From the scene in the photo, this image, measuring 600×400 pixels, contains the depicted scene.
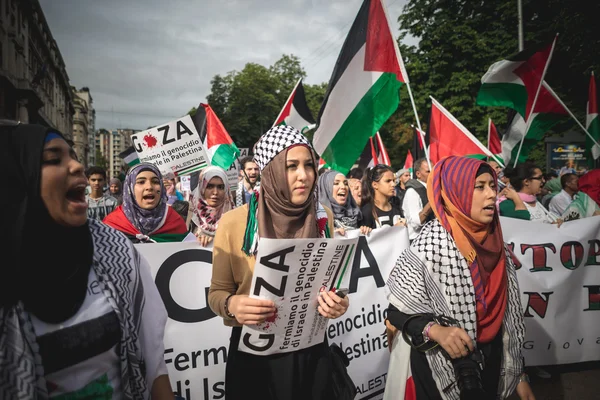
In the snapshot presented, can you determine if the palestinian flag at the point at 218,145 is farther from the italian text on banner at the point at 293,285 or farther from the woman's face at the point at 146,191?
the italian text on banner at the point at 293,285

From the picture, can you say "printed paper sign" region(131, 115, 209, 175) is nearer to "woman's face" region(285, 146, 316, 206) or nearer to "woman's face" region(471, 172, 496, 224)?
"woman's face" region(285, 146, 316, 206)

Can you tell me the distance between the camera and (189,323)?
2.92 m

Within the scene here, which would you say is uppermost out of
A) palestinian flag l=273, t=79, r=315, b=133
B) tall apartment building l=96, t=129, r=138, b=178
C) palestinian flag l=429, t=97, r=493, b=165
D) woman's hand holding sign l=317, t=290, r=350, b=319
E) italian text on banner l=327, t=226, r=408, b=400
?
tall apartment building l=96, t=129, r=138, b=178

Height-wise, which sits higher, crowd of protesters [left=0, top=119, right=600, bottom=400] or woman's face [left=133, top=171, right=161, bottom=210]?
woman's face [left=133, top=171, right=161, bottom=210]

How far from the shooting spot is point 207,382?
2.82 meters

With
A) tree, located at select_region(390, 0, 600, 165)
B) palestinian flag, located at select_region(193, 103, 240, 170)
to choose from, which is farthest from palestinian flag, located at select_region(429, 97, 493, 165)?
tree, located at select_region(390, 0, 600, 165)

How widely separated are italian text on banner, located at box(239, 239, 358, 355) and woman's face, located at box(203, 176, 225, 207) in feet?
9.03

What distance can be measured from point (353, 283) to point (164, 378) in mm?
2095

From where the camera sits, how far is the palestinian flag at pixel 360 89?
14.3 feet

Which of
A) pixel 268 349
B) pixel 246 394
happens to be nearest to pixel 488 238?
pixel 268 349

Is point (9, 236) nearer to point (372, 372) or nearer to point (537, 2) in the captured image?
point (372, 372)

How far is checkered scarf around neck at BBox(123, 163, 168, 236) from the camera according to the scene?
11.9ft

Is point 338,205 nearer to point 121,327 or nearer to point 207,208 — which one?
point 207,208

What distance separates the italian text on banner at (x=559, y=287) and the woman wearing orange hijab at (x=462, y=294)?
202 cm
